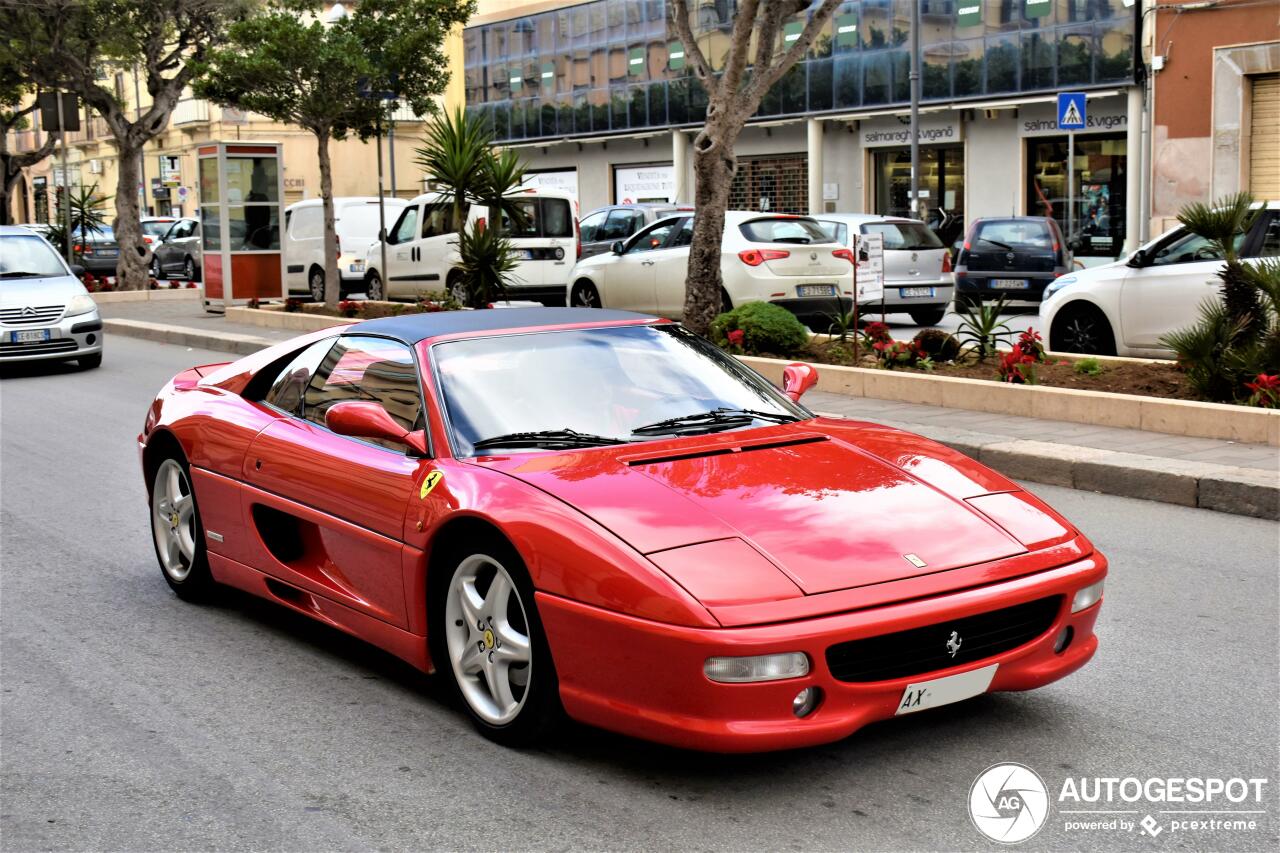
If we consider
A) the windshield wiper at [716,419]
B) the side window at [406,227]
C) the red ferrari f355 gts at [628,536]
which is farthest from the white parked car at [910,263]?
the windshield wiper at [716,419]

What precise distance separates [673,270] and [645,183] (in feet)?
95.5

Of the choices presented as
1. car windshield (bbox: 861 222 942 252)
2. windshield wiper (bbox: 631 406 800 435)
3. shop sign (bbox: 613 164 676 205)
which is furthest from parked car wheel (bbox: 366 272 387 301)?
shop sign (bbox: 613 164 676 205)

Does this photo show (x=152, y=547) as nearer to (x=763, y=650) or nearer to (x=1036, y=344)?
(x=763, y=650)

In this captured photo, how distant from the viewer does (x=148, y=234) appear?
1613 inches

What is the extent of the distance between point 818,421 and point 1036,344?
7216 mm

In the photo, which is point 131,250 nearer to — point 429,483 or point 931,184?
point 931,184

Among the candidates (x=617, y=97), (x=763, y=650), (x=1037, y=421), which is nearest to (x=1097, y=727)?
(x=763, y=650)

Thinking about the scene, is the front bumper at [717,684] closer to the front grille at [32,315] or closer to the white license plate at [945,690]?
the white license plate at [945,690]

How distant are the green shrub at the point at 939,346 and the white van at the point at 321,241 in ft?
48.8

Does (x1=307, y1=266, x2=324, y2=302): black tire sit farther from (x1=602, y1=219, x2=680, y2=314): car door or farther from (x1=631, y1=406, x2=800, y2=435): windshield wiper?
(x1=631, y1=406, x2=800, y2=435): windshield wiper

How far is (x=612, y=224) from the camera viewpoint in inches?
1027

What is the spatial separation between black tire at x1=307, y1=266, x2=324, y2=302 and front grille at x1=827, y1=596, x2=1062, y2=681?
22.5 meters

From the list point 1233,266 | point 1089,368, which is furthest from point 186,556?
point 1089,368

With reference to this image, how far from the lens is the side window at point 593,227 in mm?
26188
